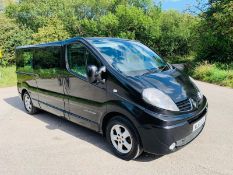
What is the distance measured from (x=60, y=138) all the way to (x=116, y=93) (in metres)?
1.87

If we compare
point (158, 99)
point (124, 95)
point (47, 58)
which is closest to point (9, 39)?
point (47, 58)

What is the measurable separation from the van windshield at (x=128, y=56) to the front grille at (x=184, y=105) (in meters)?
0.84

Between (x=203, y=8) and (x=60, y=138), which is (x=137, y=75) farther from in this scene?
(x=203, y=8)

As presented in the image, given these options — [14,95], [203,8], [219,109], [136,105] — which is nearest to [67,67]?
[136,105]

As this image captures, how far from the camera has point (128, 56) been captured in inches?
190

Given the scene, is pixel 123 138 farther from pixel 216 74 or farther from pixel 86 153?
pixel 216 74

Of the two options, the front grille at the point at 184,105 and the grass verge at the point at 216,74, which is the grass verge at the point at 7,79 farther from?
the front grille at the point at 184,105

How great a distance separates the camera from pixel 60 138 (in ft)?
17.6

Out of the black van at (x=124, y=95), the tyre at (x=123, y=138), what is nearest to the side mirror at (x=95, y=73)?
the black van at (x=124, y=95)

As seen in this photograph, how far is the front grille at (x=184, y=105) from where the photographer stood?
3918 millimetres

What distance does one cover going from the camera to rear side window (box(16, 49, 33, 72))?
22.3 feet

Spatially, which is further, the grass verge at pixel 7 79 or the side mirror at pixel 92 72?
the grass verge at pixel 7 79

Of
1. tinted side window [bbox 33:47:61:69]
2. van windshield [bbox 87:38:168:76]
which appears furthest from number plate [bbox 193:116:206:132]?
tinted side window [bbox 33:47:61:69]

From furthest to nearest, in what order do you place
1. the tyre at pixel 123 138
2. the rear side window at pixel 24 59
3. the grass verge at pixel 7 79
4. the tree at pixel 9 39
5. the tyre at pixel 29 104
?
the tree at pixel 9 39 < the grass verge at pixel 7 79 < the tyre at pixel 29 104 < the rear side window at pixel 24 59 < the tyre at pixel 123 138
